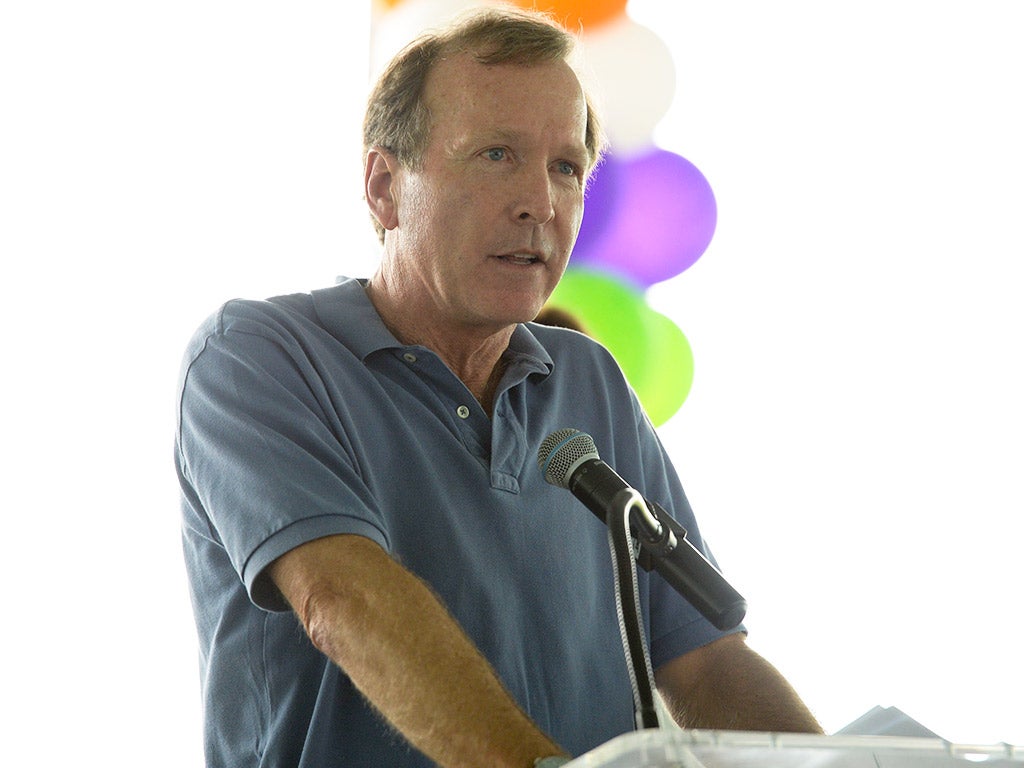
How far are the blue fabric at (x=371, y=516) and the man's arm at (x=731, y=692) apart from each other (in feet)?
0.09

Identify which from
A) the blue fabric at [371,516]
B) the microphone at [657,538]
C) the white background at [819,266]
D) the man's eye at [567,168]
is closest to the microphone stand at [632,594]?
the microphone at [657,538]

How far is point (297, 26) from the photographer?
241 cm

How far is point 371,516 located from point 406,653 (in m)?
0.19

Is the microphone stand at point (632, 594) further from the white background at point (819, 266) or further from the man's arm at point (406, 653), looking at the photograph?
the white background at point (819, 266)

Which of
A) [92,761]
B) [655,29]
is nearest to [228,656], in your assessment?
[92,761]

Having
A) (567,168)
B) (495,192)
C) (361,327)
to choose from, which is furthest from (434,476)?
Answer: (567,168)

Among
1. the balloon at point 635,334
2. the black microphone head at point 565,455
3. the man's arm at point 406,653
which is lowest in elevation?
the man's arm at point 406,653

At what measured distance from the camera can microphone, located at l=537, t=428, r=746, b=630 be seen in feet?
3.06

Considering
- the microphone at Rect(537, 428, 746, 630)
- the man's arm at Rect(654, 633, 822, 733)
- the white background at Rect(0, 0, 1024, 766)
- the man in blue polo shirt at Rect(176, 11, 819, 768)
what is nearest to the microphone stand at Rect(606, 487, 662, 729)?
the microphone at Rect(537, 428, 746, 630)

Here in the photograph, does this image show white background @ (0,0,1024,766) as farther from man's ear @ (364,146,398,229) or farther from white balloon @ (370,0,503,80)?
man's ear @ (364,146,398,229)

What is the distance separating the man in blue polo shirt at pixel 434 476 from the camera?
110 centimetres

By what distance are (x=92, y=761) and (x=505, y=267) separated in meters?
1.29

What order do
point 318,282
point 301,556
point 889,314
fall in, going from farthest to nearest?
point 889,314 → point 318,282 → point 301,556

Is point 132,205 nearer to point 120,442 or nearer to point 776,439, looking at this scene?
point 120,442
